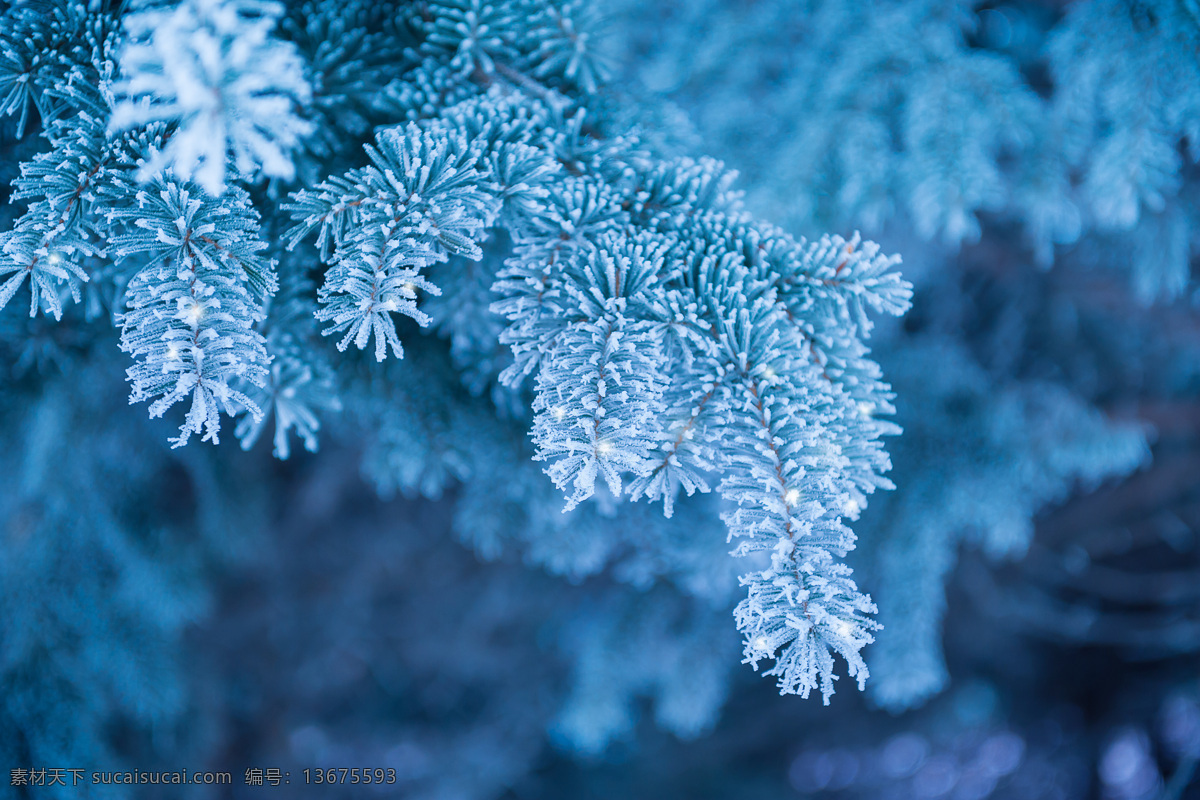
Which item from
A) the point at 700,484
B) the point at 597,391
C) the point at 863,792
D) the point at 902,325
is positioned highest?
the point at 902,325

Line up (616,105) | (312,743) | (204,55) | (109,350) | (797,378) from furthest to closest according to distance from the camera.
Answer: (312,743) < (109,350) < (616,105) < (797,378) < (204,55)

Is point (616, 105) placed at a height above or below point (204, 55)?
above

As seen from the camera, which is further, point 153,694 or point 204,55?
point 153,694

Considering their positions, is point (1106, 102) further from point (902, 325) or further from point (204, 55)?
point (204, 55)

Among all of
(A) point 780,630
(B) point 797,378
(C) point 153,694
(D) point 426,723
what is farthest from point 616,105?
→ (D) point 426,723

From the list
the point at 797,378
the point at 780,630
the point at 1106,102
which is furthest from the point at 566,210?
the point at 1106,102

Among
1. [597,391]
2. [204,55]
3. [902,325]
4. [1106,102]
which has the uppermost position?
[902,325]

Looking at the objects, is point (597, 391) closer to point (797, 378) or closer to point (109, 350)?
point (797, 378)

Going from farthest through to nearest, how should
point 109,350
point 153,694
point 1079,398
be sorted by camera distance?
point 1079,398 → point 153,694 → point 109,350

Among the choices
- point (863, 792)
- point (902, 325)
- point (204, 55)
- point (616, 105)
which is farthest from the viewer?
point (863, 792)
